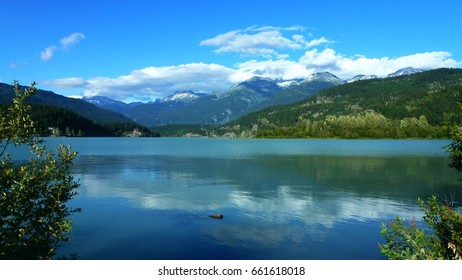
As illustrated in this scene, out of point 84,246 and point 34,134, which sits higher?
point 34,134

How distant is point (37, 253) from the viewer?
56.0 ft

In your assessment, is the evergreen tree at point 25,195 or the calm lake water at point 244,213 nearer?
the evergreen tree at point 25,195

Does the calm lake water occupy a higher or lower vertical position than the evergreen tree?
lower

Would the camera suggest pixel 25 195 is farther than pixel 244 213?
No

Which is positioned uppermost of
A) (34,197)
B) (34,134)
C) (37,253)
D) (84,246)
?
(34,134)

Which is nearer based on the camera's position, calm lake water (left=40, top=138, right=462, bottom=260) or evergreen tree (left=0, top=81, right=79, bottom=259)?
evergreen tree (left=0, top=81, right=79, bottom=259)

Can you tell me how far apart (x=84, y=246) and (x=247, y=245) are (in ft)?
42.9

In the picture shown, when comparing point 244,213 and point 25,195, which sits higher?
point 25,195

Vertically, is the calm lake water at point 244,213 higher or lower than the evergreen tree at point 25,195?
lower
